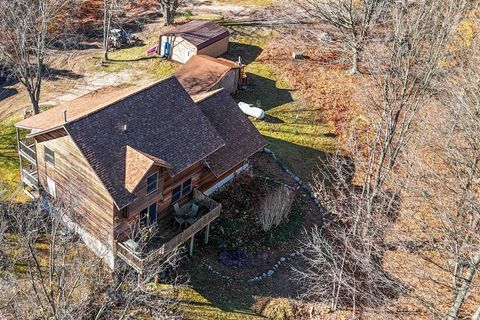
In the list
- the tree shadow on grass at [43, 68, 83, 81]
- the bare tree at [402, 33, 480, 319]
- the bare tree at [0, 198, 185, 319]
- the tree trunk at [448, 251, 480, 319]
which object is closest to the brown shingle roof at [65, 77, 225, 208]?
the bare tree at [0, 198, 185, 319]

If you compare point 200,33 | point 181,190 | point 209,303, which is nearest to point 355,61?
point 200,33

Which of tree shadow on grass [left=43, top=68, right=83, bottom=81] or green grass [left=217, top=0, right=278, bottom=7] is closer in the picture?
tree shadow on grass [left=43, top=68, right=83, bottom=81]

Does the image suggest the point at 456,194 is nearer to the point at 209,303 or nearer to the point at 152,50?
the point at 209,303

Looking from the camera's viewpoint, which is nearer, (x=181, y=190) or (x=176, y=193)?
(x=176, y=193)

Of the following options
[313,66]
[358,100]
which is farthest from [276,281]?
[313,66]

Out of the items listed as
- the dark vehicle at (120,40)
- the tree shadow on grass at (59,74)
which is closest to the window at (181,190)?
the tree shadow on grass at (59,74)

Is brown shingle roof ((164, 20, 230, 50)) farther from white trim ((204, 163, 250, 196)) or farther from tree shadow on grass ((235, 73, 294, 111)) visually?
white trim ((204, 163, 250, 196))

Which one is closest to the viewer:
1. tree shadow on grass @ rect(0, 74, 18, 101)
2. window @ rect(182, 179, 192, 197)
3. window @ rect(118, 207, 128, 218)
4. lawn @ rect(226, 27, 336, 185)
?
window @ rect(118, 207, 128, 218)
